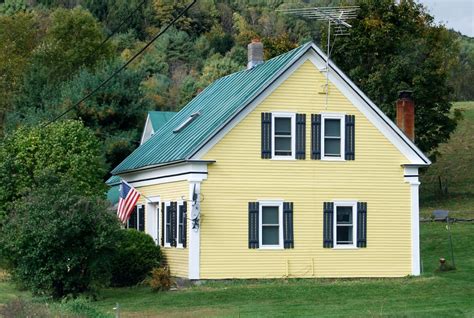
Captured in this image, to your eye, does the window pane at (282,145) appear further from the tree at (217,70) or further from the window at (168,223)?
the tree at (217,70)

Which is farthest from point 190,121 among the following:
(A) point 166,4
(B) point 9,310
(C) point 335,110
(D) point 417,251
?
(A) point 166,4

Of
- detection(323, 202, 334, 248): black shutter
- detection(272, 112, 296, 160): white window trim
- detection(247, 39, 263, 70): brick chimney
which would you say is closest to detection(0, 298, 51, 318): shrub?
detection(272, 112, 296, 160): white window trim

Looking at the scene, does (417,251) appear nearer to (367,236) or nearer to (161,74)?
(367,236)

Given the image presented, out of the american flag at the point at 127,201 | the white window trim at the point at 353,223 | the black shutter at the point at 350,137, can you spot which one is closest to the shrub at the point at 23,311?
the american flag at the point at 127,201

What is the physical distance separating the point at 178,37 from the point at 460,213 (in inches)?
2904

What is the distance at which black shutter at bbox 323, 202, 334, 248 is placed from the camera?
36594 mm

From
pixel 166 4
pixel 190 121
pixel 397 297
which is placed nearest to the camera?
pixel 397 297

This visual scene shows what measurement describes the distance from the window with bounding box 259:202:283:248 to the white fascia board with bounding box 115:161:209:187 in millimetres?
2447

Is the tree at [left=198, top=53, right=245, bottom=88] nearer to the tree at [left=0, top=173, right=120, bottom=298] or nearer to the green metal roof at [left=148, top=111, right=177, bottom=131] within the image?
the green metal roof at [left=148, top=111, right=177, bottom=131]

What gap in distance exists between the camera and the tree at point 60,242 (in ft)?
106

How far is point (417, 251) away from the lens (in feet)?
123

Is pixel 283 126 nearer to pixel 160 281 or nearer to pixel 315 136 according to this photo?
pixel 315 136

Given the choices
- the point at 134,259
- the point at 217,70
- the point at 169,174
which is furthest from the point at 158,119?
the point at 217,70

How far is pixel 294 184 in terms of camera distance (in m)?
36.6
